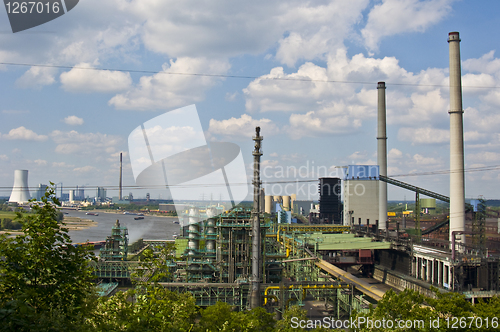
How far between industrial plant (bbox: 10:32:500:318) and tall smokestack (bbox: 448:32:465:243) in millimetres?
80

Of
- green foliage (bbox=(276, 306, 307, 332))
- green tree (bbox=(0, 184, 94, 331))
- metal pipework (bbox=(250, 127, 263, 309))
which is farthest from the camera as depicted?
metal pipework (bbox=(250, 127, 263, 309))

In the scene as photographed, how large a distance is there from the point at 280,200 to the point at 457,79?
236 ft

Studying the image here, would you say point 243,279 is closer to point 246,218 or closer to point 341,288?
point 246,218

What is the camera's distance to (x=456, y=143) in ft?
98.3

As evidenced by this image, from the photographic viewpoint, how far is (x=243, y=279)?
65.3 ft

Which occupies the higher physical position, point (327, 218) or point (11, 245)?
point (11, 245)

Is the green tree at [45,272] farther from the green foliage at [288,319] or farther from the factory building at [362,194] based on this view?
the factory building at [362,194]

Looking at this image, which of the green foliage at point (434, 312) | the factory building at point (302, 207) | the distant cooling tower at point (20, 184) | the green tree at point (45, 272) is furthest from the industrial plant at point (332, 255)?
the factory building at point (302, 207)

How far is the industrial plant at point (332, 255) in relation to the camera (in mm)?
19172

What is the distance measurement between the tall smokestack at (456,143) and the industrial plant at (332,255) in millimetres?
80

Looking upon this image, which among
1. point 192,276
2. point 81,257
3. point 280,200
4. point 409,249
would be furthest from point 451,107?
point 280,200

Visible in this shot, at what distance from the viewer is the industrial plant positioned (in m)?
19.2

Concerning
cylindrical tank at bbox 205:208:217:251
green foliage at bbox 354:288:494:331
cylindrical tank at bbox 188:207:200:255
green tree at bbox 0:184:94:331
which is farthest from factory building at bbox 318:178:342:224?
green tree at bbox 0:184:94:331

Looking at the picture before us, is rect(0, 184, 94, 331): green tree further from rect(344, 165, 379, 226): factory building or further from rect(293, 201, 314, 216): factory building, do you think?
rect(293, 201, 314, 216): factory building
